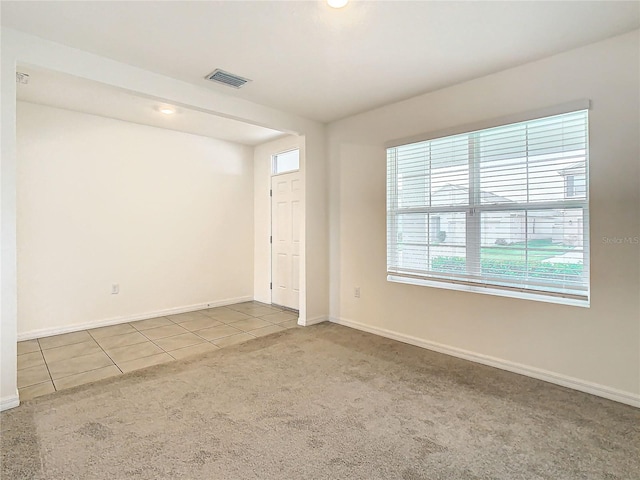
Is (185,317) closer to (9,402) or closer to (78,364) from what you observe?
(78,364)

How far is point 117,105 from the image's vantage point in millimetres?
3684

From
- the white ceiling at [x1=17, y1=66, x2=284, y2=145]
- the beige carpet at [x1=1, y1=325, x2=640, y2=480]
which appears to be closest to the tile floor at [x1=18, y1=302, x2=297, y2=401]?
the beige carpet at [x1=1, y1=325, x2=640, y2=480]

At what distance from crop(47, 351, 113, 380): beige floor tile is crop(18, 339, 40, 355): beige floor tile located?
56cm

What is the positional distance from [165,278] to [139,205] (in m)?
1.04

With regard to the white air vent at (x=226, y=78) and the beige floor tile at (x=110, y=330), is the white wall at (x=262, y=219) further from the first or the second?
the white air vent at (x=226, y=78)

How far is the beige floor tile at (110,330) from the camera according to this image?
12.6 ft

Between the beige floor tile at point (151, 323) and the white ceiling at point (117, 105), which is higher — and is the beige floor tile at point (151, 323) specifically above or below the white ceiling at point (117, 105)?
below

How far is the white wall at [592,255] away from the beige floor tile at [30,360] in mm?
3224

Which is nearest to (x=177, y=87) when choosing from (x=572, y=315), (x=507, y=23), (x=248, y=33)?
(x=248, y=33)

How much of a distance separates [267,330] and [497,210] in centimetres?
276

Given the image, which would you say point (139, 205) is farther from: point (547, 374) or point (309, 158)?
point (547, 374)

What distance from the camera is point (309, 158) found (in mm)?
4230

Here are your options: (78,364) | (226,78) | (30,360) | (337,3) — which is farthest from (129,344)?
(337,3)

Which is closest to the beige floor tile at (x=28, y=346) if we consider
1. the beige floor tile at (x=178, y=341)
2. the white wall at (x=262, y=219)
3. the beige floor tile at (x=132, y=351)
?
the beige floor tile at (x=132, y=351)
